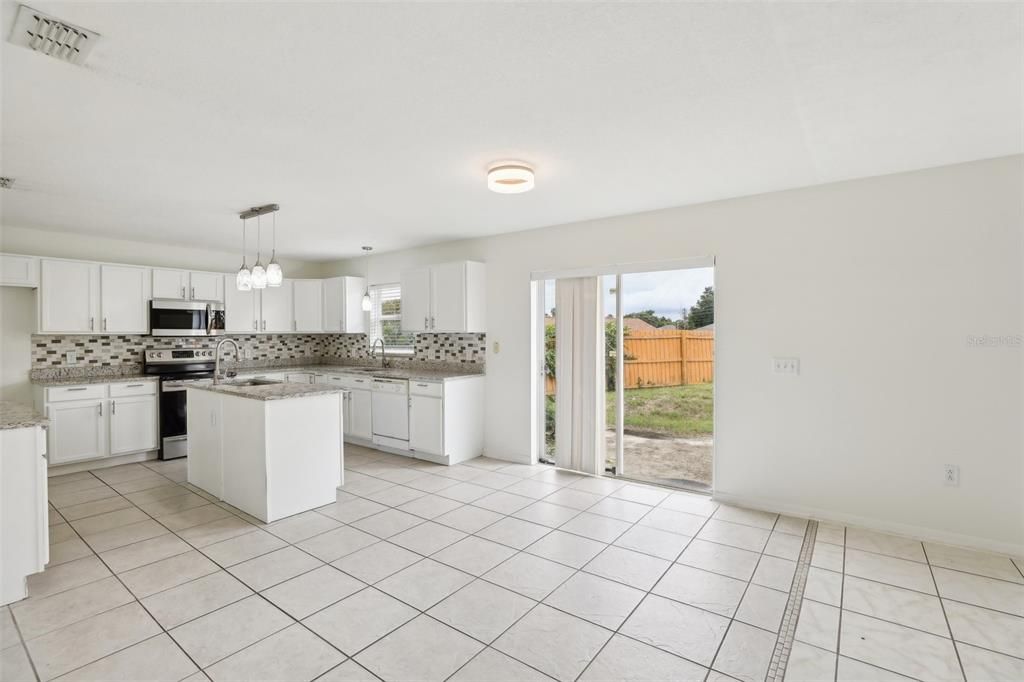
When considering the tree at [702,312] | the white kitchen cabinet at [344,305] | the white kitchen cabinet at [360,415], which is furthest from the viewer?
the white kitchen cabinet at [344,305]

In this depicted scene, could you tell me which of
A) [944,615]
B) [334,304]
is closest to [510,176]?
[944,615]

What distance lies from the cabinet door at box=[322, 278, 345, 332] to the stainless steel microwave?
1.28 metres

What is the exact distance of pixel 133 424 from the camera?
517 cm

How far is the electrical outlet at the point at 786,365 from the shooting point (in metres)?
3.67

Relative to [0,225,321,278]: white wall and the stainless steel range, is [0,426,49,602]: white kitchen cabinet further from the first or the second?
[0,225,321,278]: white wall

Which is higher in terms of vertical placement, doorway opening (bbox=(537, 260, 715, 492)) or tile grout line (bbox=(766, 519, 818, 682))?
doorway opening (bbox=(537, 260, 715, 492))

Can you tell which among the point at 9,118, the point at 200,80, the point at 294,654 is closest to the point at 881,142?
the point at 200,80

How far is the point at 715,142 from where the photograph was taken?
278cm

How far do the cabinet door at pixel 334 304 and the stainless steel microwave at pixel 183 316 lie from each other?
4.19 feet

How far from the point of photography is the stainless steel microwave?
5531 mm

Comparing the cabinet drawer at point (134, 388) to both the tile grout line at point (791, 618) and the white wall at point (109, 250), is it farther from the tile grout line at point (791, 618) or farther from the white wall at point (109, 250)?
the tile grout line at point (791, 618)

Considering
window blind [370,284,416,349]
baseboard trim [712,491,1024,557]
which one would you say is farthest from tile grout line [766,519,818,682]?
window blind [370,284,416,349]

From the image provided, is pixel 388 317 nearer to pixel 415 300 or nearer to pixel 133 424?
pixel 415 300

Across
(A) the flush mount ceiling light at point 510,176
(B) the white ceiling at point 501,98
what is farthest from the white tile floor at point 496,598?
(B) the white ceiling at point 501,98
